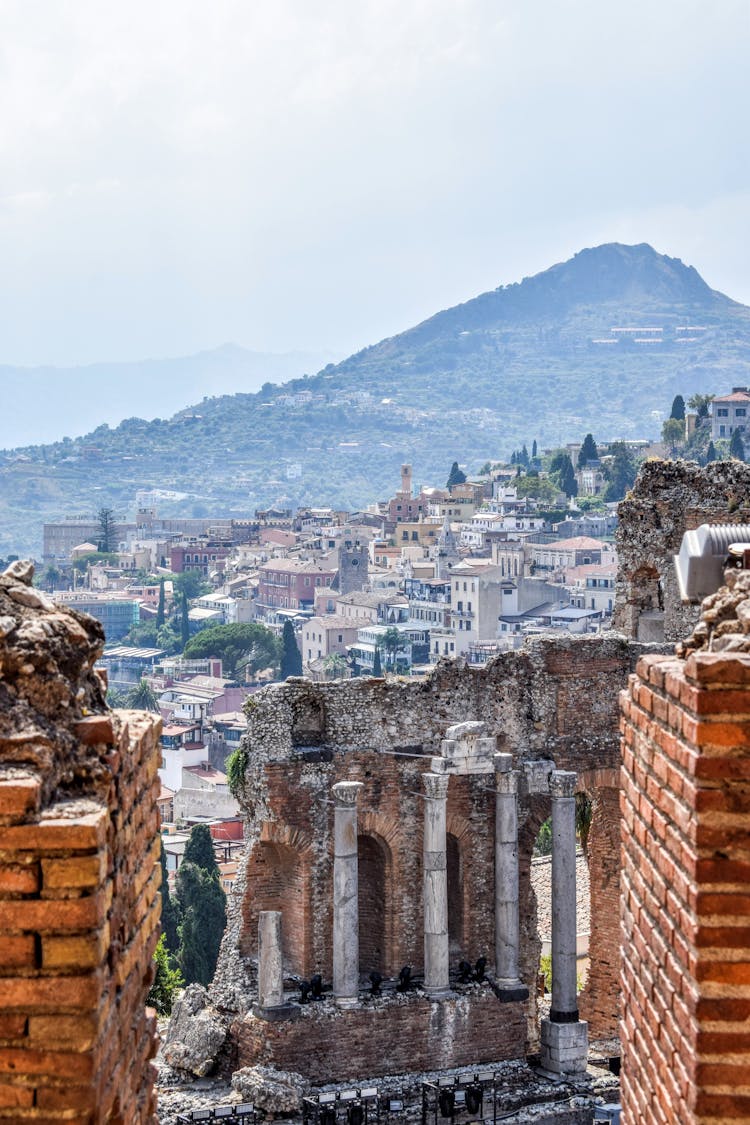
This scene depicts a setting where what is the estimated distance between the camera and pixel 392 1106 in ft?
65.0

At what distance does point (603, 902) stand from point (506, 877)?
6.90 ft

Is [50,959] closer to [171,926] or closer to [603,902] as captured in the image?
[603,902]

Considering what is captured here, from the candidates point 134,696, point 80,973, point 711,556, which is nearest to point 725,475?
point 711,556

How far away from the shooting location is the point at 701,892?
487 cm

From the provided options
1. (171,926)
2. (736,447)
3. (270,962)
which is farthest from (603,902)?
(736,447)

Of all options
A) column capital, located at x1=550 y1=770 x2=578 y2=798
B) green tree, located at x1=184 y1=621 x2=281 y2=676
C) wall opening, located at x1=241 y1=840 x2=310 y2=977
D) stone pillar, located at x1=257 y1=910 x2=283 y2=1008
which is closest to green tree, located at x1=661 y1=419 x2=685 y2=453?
green tree, located at x1=184 y1=621 x2=281 y2=676

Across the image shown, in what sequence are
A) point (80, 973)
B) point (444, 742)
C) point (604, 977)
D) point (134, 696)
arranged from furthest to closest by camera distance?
point (134, 696)
point (604, 977)
point (444, 742)
point (80, 973)

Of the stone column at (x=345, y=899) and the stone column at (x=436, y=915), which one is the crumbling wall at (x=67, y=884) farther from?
the stone column at (x=436, y=915)

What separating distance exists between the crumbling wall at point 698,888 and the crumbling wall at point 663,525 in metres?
18.6

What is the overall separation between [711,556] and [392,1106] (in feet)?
46.9

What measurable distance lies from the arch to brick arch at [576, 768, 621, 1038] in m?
2.77

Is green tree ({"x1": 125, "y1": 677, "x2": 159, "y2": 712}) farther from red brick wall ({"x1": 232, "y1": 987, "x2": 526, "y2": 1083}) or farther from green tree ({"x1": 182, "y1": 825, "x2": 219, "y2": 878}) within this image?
red brick wall ({"x1": 232, "y1": 987, "x2": 526, "y2": 1083})

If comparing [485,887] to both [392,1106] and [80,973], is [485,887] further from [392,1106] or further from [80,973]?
[80,973]

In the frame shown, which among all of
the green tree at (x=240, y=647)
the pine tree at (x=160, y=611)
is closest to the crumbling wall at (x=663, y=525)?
the green tree at (x=240, y=647)
